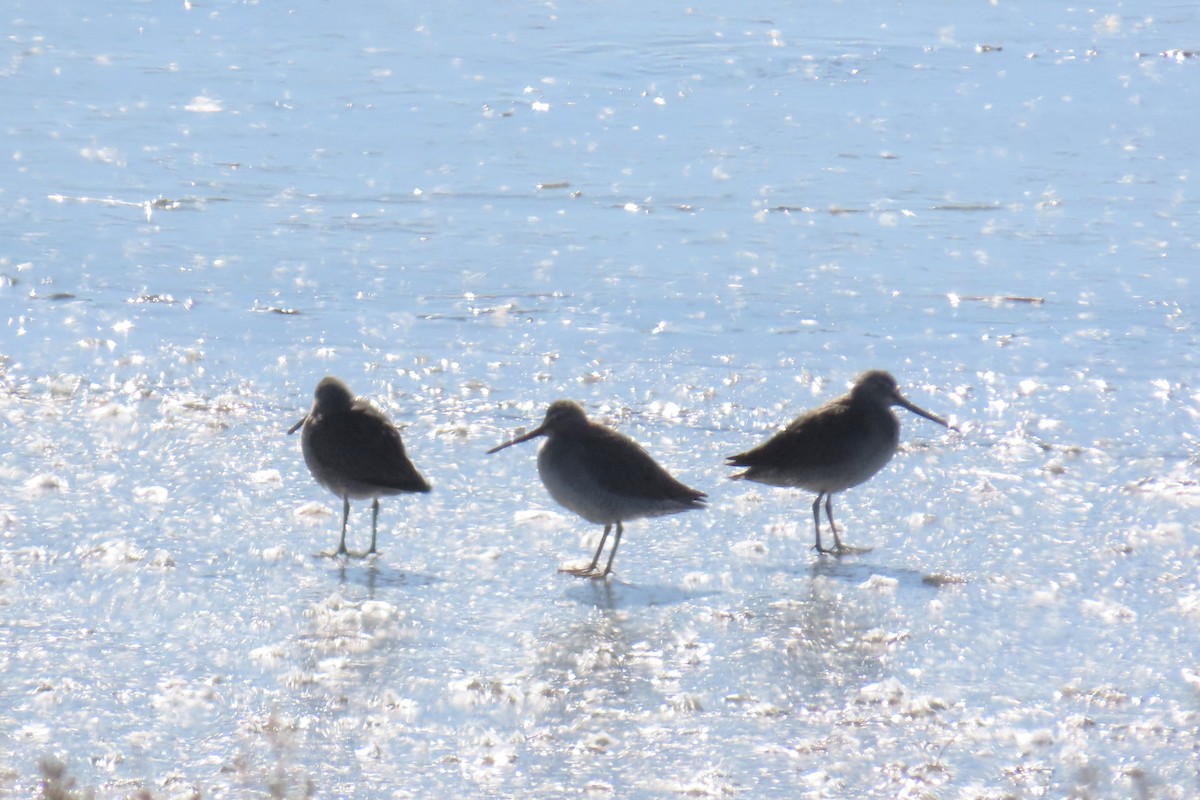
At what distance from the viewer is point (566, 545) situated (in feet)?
19.0

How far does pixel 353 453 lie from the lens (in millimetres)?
5578

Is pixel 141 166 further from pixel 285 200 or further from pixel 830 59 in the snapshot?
pixel 830 59

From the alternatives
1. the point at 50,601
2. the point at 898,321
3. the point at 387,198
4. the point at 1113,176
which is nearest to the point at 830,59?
the point at 1113,176

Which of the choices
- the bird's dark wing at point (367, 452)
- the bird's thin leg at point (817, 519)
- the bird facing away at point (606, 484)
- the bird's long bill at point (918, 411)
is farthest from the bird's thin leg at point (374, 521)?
the bird's long bill at point (918, 411)

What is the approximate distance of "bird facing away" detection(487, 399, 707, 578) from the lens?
218 inches

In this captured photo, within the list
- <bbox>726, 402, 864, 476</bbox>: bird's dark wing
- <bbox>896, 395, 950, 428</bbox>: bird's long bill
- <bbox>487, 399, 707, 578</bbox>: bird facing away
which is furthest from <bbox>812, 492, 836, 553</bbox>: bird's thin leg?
<bbox>896, 395, 950, 428</bbox>: bird's long bill

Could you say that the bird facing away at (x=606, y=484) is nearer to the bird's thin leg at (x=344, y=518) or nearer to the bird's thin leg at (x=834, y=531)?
the bird's thin leg at (x=834, y=531)

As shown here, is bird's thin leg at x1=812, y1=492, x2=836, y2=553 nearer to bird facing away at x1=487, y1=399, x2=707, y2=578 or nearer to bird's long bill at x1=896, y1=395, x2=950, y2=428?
bird facing away at x1=487, y1=399, x2=707, y2=578

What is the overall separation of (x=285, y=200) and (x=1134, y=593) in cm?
681

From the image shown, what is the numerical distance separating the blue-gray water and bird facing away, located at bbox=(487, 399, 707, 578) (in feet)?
0.52

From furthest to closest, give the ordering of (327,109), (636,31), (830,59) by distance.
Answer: (636,31) < (830,59) < (327,109)

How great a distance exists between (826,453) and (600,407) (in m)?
1.47

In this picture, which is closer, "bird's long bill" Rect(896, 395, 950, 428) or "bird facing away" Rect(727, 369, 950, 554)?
"bird facing away" Rect(727, 369, 950, 554)

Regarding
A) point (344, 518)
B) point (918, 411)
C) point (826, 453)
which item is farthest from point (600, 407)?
point (344, 518)
